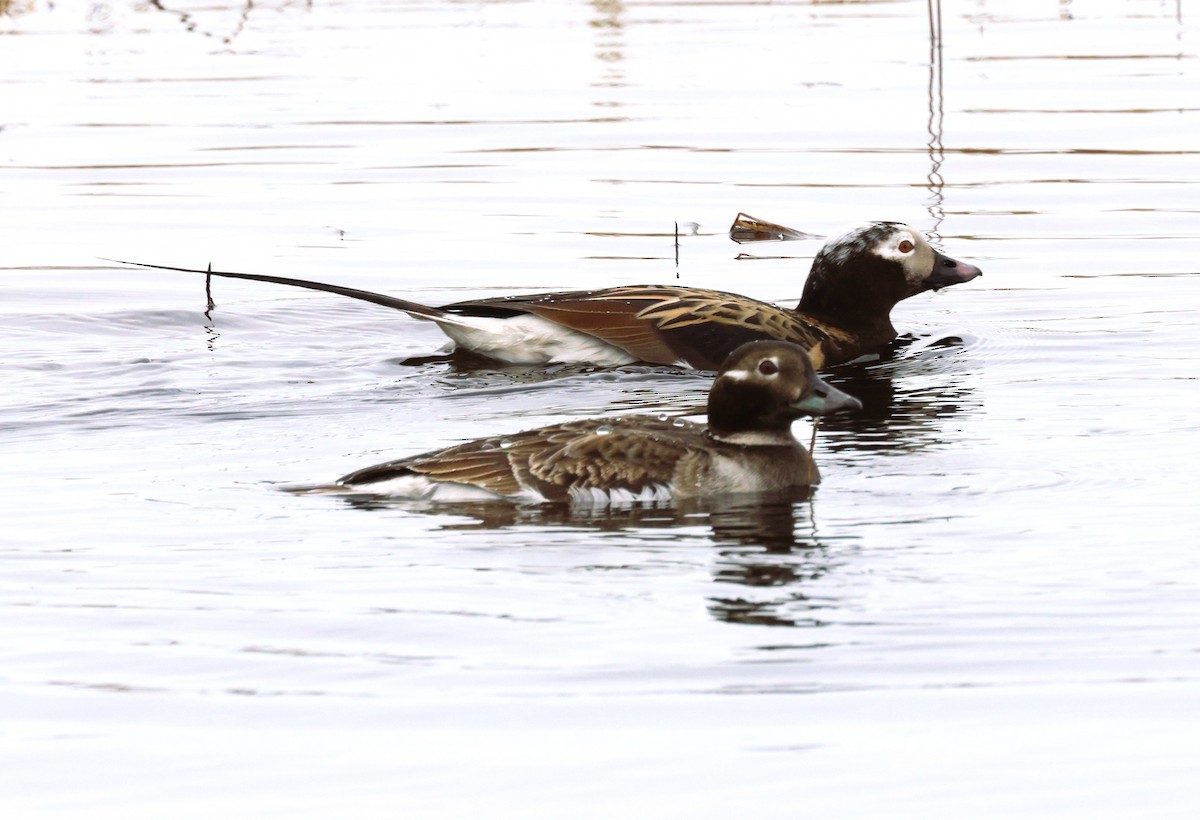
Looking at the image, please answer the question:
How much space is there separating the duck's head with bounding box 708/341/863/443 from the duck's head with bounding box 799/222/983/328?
338 cm

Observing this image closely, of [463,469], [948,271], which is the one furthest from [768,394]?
[948,271]

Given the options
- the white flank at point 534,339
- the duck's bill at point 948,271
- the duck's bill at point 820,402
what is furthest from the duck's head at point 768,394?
the duck's bill at point 948,271

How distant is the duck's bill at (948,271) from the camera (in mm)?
11547

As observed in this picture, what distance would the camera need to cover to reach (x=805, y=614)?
6.26 m

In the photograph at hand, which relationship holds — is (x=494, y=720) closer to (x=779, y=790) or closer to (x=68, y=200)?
(x=779, y=790)

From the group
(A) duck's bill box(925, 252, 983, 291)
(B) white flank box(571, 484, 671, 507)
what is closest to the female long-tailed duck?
(B) white flank box(571, 484, 671, 507)

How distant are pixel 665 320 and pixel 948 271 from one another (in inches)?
69.3

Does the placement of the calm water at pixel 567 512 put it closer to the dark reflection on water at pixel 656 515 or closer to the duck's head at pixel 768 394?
the dark reflection on water at pixel 656 515

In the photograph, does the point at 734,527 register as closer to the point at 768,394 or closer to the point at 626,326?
the point at 768,394

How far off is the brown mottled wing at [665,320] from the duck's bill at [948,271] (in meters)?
0.99

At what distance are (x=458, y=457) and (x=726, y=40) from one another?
1646cm

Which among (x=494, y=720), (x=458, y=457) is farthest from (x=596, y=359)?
(x=494, y=720)

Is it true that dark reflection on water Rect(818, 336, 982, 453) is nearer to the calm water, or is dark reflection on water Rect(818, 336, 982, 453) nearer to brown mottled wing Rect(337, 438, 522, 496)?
the calm water

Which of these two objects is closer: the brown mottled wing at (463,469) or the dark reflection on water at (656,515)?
the dark reflection on water at (656,515)
